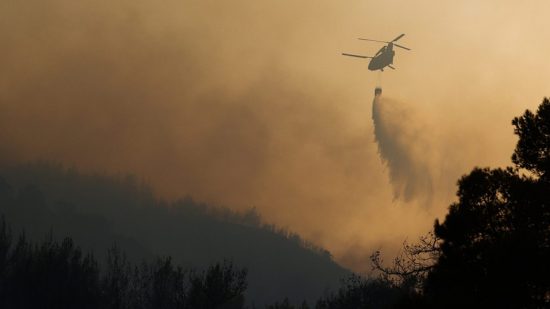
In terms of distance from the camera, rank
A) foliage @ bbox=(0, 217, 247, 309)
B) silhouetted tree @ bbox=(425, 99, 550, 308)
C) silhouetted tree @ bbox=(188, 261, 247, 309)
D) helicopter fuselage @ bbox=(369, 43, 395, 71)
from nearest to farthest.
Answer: silhouetted tree @ bbox=(425, 99, 550, 308), silhouetted tree @ bbox=(188, 261, 247, 309), foliage @ bbox=(0, 217, 247, 309), helicopter fuselage @ bbox=(369, 43, 395, 71)

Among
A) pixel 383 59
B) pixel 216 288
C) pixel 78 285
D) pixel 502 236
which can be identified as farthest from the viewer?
pixel 383 59

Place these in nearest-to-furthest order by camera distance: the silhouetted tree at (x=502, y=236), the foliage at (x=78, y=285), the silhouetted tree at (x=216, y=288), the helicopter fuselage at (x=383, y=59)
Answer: the silhouetted tree at (x=502, y=236), the silhouetted tree at (x=216, y=288), the foliage at (x=78, y=285), the helicopter fuselage at (x=383, y=59)

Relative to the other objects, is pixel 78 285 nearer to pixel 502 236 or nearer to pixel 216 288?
pixel 216 288

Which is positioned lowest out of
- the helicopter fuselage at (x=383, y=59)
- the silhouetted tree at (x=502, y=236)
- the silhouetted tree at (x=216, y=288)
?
the silhouetted tree at (x=502, y=236)

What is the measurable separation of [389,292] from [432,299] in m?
57.3

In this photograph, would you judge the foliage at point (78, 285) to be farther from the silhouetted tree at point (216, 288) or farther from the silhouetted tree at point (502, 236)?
the silhouetted tree at point (502, 236)

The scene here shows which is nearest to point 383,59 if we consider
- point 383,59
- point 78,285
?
point 383,59

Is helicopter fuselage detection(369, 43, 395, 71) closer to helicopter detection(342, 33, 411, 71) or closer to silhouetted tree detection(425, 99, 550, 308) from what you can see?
helicopter detection(342, 33, 411, 71)

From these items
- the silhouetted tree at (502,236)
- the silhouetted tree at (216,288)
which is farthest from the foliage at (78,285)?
the silhouetted tree at (502,236)

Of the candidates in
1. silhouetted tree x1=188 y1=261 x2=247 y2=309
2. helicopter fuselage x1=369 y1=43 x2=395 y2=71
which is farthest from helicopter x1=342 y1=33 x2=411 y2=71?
silhouetted tree x1=188 y1=261 x2=247 y2=309

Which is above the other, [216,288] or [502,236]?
[216,288]

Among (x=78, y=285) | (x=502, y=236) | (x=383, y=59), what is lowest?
(x=502, y=236)

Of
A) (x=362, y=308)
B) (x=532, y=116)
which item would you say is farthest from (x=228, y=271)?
(x=532, y=116)

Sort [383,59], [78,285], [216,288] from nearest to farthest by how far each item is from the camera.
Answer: [216,288]
[78,285]
[383,59]
